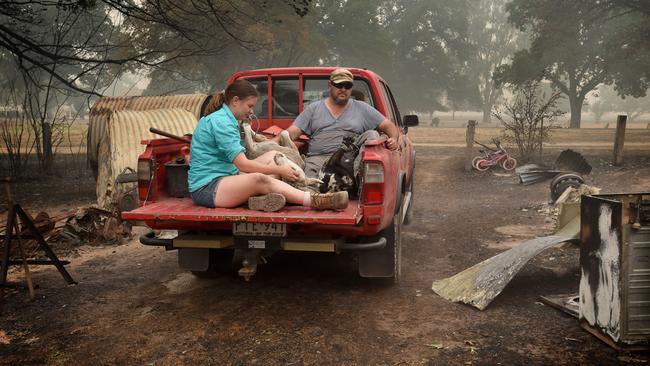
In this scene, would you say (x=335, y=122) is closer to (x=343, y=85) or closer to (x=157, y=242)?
(x=343, y=85)

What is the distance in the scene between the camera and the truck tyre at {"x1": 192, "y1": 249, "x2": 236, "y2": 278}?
→ 17.8ft

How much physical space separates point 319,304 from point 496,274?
1.55 meters

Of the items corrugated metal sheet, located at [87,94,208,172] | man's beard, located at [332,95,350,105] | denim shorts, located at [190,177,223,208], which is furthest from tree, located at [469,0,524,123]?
denim shorts, located at [190,177,223,208]

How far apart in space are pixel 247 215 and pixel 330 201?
0.63 metres

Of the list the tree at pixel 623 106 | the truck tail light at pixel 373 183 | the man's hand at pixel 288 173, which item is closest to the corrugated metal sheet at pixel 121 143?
the man's hand at pixel 288 173

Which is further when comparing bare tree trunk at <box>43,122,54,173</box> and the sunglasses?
bare tree trunk at <box>43,122,54,173</box>

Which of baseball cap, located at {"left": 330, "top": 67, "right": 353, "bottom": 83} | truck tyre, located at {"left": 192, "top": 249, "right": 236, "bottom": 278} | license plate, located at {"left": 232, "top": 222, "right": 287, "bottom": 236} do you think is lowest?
truck tyre, located at {"left": 192, "top": 249, "right": 236, "bottom": 278}

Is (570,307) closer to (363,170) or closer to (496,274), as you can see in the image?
(496,274)

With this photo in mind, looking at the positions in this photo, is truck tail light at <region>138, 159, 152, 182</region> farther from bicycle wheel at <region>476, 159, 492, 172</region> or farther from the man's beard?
bicycle wheel at <region>476, 159, 492, 172</region>

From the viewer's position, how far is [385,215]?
4.25 meters

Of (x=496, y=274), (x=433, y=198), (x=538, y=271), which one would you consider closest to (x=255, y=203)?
(x=496, y=274)

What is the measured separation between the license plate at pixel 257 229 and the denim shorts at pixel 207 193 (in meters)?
0.39

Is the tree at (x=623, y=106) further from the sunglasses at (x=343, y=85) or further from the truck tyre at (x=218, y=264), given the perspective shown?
the truck tyre at (x=218, y=264)

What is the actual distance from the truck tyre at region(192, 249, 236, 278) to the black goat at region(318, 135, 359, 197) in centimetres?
142
